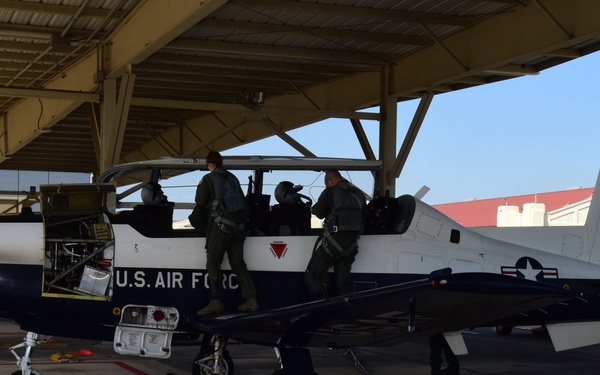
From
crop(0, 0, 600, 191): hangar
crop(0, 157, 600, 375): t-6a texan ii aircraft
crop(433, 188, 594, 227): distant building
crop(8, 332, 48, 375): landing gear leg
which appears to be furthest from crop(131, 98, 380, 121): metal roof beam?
crop(8, 332, 48, 375): landing gear leg

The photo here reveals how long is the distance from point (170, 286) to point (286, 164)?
5.64ft

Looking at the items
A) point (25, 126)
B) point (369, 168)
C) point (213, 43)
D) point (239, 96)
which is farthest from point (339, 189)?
point (25, 126)

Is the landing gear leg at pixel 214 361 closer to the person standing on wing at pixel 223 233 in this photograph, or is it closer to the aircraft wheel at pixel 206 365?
the aircraft wheel at pixel 206 365

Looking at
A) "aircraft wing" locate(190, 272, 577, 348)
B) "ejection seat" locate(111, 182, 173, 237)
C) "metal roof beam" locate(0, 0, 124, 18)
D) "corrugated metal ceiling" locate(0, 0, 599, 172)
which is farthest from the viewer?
"metal roof beam" locate(0, 0, 124, 18)

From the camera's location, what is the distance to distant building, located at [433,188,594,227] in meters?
21.0

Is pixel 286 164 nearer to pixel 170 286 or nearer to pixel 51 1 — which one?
pixel 170 286

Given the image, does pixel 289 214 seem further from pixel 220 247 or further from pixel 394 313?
pixel 394 313

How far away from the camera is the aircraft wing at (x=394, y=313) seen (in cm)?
678

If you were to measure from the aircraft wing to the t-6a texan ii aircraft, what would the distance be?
0.07 feet

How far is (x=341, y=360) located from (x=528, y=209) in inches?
425

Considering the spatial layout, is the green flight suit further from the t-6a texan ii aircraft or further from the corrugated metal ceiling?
the corrugated metal ceiling

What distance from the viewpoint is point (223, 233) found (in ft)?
26.4

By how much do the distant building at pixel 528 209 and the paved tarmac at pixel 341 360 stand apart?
7.02 m

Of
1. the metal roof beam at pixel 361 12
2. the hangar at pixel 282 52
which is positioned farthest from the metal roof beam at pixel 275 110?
the metal roof beam at pixel 361 12
